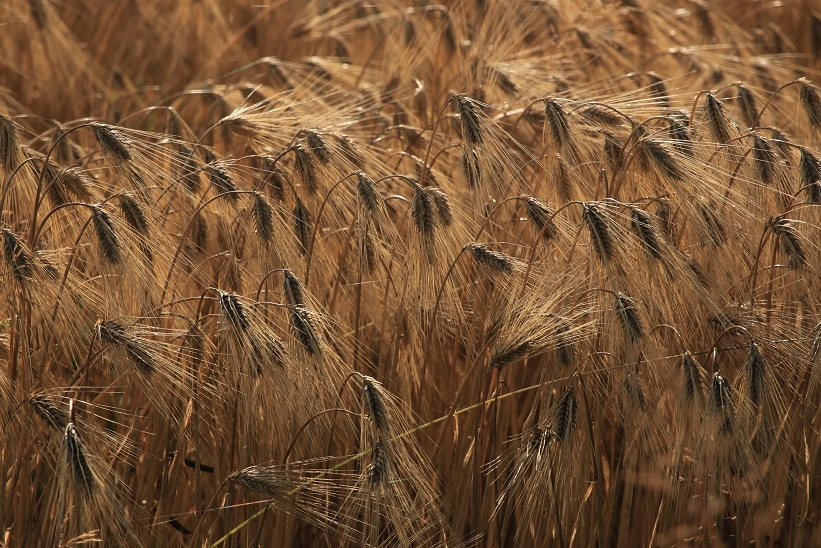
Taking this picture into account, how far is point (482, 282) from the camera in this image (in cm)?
214

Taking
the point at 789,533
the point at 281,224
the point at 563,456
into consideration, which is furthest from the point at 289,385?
the point at 789,533

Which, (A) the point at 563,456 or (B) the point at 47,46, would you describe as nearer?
(A) the point at 563,456

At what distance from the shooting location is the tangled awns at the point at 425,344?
1.71m

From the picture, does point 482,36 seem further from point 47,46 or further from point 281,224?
point 47,46

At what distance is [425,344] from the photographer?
1.96m

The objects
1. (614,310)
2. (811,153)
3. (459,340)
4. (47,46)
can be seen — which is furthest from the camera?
(47,46)

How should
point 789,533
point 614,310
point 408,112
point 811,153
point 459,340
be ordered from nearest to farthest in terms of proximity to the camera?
point 614,310
point 789,533
point 811,153
point 459,340
point 408,112

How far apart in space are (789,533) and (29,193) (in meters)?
1.89

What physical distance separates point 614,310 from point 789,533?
66 cm

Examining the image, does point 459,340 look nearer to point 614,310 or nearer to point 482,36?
point 614,310

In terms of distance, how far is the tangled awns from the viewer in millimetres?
1709

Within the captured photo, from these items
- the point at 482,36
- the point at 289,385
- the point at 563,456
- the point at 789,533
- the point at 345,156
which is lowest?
the point at 789,533

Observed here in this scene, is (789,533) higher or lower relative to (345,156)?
lower

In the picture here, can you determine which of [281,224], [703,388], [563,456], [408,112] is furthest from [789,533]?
[408,112]
